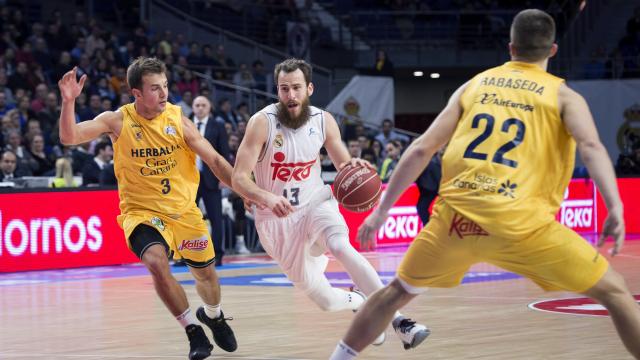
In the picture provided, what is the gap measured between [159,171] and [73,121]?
0.67m

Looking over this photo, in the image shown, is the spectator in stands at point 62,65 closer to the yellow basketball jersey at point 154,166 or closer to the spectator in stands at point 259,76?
the spectator in stands at point 259,76

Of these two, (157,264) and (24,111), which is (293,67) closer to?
(157,264)

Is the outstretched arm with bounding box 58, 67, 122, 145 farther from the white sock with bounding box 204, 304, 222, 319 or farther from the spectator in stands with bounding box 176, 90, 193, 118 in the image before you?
the spectator in stands with bounding box 176, 90, 193, 118

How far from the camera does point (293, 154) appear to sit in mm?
8008

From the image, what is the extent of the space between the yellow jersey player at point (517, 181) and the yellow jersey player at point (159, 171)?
2.57 meters

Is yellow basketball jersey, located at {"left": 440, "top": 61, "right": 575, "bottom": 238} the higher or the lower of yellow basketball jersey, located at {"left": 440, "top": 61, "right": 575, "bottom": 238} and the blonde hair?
the higher

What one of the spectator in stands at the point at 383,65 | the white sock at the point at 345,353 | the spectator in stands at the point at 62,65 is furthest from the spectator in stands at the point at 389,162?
the white sock at the point at 345,353

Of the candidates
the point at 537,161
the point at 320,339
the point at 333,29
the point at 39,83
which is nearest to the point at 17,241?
the point at 39,83

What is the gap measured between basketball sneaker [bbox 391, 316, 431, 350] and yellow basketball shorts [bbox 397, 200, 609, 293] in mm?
1363

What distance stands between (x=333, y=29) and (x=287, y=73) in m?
22.3

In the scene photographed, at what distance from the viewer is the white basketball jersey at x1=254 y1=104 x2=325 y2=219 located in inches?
314

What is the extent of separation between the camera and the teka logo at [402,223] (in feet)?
62.0

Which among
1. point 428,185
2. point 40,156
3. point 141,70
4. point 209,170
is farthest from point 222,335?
point 40,156

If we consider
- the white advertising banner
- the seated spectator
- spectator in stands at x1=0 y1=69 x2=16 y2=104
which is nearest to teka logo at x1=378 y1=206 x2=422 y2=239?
the seated spectator
